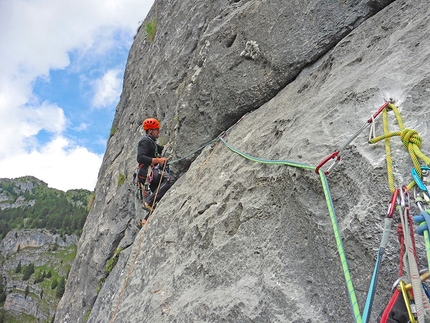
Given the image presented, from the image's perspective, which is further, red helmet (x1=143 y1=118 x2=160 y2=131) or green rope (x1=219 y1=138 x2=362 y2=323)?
red helmet (x1=143 y1=118 x2=160 y2=131)

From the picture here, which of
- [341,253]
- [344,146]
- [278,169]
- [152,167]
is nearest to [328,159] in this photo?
[344,146]

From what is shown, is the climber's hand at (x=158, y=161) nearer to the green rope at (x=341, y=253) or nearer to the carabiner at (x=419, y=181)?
the green rope at (x=341, y=253)

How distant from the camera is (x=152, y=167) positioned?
25.4ft

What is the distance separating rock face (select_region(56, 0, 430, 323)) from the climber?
1.21 ft

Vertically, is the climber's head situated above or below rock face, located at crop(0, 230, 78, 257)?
below

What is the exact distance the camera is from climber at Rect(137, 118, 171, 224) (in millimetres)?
7363

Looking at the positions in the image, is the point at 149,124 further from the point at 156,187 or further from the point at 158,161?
the point at 156,187

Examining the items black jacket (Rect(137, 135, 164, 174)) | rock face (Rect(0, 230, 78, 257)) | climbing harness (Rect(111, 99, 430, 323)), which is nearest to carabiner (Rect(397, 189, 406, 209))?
climbing harness (Rect(111, 99, 430, 323))

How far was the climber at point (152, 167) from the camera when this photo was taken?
290 inches

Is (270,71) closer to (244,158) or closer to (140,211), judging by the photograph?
(244,158)

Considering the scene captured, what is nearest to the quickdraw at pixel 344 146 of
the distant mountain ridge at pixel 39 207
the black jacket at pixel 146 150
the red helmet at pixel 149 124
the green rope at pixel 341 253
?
the green rope at pixel 341 253

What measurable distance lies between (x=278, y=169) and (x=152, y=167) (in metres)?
4.49

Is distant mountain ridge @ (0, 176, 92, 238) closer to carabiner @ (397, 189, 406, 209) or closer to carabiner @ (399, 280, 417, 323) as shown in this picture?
carabiner @ (397, 189, 406, 209)

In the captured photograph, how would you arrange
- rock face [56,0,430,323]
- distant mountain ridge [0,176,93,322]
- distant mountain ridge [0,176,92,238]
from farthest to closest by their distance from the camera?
distant mountain ridge [0,176,92,238] < distant mountain ridge [0,176,93,322] < rock face [56,0,430,323]
